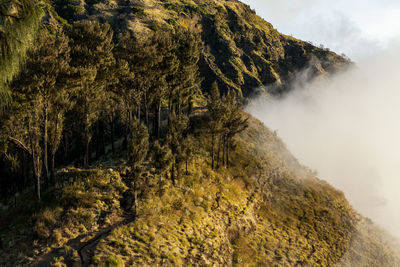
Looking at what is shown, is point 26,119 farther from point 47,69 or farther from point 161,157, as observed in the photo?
point 161,157

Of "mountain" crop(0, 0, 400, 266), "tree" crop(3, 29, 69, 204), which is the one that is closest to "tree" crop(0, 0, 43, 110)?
"mountain" crop(0, 0, 400, 266)

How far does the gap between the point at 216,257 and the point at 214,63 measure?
534 feet

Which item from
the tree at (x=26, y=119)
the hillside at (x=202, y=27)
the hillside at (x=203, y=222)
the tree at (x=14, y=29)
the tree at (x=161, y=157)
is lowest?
the hillside at (x=203, y=222)

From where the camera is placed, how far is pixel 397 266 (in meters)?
37.6

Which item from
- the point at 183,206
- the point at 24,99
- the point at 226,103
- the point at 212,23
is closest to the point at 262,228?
the point at 183,206

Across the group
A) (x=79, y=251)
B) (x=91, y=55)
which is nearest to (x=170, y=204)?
(x=79, y=251)

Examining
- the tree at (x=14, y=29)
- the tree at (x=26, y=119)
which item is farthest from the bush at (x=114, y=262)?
the tree at (x=14, y=29)

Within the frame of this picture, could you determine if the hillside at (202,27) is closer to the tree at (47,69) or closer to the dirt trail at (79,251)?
the tree at (47,69)

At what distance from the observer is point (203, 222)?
1093 inches

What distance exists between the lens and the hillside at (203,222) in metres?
19.4

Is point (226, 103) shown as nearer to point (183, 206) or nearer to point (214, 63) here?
point (183, 206)

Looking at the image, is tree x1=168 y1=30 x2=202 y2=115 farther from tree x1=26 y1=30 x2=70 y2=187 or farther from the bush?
the bush

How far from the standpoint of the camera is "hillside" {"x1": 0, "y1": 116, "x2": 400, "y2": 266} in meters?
19.4

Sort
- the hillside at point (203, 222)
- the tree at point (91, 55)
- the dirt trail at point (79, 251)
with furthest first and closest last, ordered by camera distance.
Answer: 1. the tree at point (91, 55)
2. the hillside at point (203, 222)
3. the dirt trail at point (79, 251)
